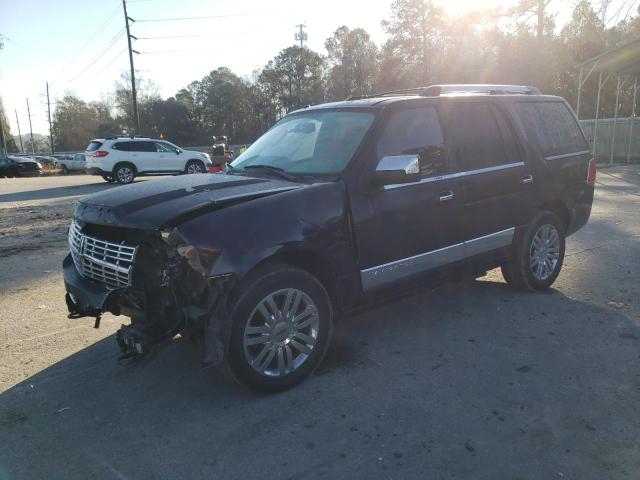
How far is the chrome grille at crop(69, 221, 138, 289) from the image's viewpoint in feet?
10.8

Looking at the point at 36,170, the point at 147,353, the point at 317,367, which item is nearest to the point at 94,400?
the point at 147,353

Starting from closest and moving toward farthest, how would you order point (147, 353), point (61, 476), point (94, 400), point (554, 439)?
point (61, 476) → point (554, 439) → point (147, 353) → point (94, 400)

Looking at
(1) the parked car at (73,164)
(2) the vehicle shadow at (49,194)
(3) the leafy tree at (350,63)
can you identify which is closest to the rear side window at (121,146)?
(2) the vehicle shadow at (49,194)

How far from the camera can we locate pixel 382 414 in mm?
3227

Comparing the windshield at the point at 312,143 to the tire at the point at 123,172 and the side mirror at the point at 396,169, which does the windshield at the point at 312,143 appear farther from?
the tire at the point at 123,172

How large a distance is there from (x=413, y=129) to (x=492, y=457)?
99.5 inches

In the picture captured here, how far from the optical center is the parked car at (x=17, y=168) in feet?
107

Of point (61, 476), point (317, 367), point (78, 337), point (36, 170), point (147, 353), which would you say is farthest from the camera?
point (36, 170)

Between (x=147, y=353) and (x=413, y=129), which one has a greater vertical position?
(x=413, y=129)

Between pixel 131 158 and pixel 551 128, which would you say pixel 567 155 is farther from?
pixel 131 158

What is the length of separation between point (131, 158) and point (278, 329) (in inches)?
751

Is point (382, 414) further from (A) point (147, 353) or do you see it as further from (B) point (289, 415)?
(A) point (147, 353)

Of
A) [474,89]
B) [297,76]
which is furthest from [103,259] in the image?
[297,76]

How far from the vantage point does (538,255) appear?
5.43 metres
